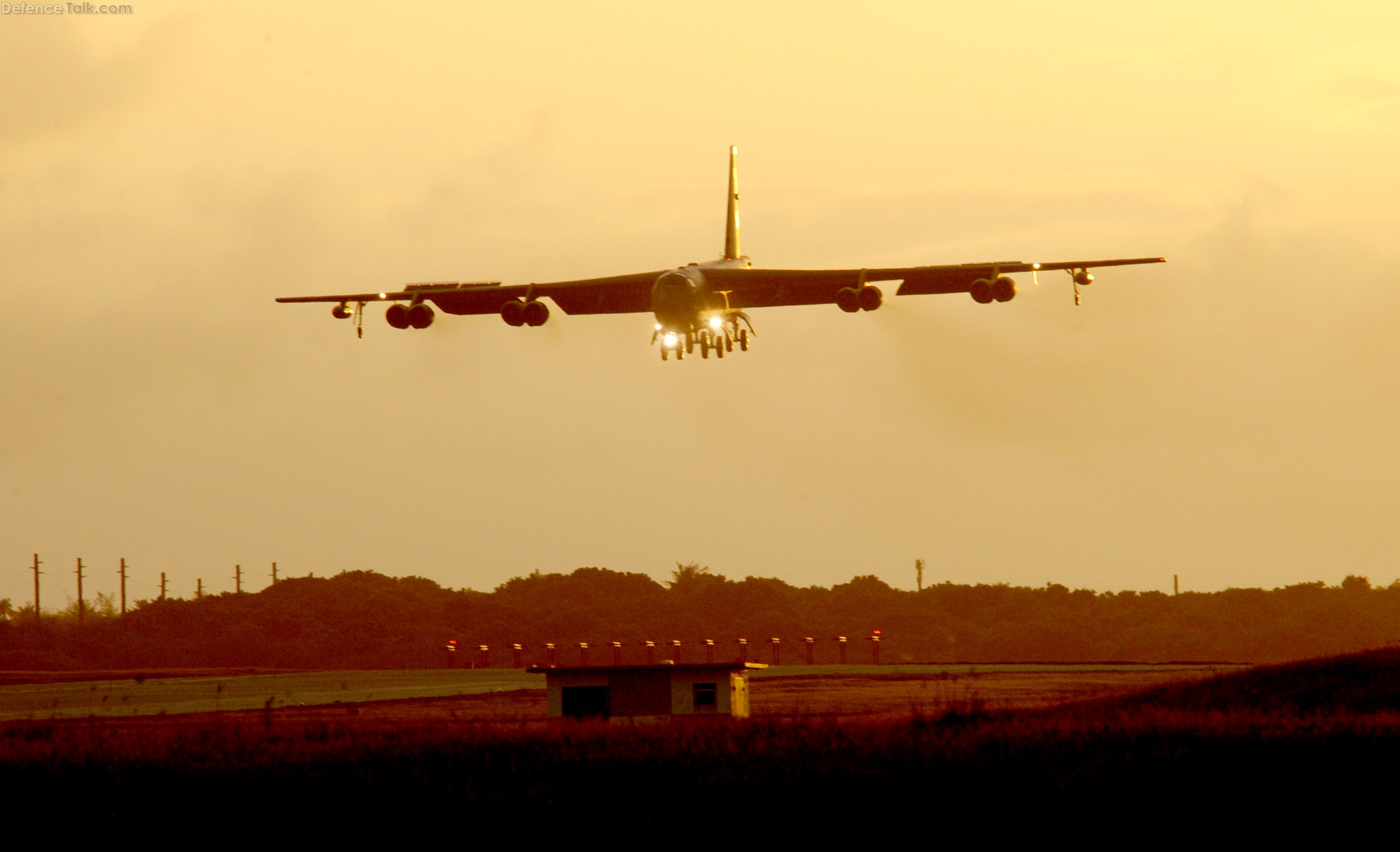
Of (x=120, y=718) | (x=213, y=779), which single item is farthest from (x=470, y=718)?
(x=213, y=779)

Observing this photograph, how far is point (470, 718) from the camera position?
122ft

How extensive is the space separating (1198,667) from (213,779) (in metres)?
41.3

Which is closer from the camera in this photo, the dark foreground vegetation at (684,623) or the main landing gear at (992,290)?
the main landing gear at (992,290)

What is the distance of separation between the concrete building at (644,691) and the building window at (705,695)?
15 millimetres

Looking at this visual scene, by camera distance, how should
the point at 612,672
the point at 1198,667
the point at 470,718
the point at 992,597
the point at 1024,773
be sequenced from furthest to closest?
the point at 992,597
the point at 1198,667
the point at 470,718
the point at 612,672
the point at 1024,773

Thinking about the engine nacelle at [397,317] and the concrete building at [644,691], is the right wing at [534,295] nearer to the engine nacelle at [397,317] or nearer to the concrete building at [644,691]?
the engine nacelle at [397,317]

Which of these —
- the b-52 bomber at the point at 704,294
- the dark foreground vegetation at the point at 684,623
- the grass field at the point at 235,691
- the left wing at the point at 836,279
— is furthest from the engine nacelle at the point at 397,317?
the dark foreground vegetation at the point at 684,623

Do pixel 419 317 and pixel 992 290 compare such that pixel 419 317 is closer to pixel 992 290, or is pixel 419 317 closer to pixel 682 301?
pixel 682 301

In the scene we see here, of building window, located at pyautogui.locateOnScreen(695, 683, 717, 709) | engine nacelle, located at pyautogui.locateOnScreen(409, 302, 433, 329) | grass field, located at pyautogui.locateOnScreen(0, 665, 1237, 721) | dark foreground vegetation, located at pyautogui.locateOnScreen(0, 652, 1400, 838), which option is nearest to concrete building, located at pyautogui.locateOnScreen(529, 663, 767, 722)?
building window, located at pyautogui.locateOnScreen(695, 683, 717, 709)

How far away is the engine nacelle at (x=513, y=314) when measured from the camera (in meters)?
36.1

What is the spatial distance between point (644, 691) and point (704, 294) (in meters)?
9.13

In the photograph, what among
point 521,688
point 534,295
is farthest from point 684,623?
point 534,295

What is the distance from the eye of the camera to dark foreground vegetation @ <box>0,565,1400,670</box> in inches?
3600

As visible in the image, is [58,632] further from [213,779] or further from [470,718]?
[213,779]
